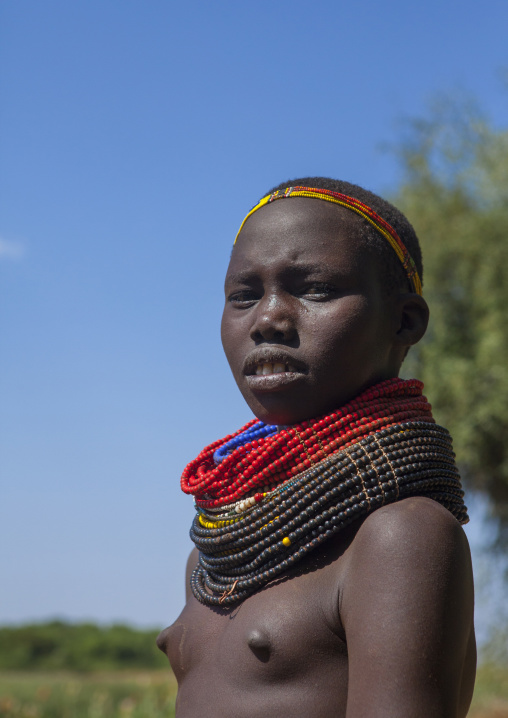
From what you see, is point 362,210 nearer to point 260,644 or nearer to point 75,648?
point 260,644

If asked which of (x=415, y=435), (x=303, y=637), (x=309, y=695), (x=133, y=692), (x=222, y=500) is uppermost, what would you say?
(x=415, y=435)

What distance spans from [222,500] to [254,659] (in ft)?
1.44

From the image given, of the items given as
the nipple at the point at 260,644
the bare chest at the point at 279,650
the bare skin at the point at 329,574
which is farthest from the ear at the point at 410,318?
the nipple at the point at 260,644

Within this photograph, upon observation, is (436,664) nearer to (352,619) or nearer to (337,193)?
(352,619)

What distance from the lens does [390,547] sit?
1.80 metres

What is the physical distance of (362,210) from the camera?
2289 millimetres

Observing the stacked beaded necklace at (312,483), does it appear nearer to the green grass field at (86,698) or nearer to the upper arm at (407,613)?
the upper arm at (407,613)

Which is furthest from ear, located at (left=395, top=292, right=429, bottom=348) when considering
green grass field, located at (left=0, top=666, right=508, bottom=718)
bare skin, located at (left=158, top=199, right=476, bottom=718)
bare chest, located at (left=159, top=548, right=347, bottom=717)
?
green grass field, located at (left=0, top=666, right=508, bottom=718)

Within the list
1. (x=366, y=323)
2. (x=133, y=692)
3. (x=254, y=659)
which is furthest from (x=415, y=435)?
(x=133, y=692)

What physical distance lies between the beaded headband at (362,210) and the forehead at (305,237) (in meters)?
0.02

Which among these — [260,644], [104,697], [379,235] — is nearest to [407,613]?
[260,644]

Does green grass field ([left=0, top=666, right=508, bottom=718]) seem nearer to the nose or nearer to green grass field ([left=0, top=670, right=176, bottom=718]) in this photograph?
green grass field ([left=0, top=670, right=176, bottom=718])

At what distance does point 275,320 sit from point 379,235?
422 mm

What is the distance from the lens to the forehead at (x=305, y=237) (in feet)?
7.09
